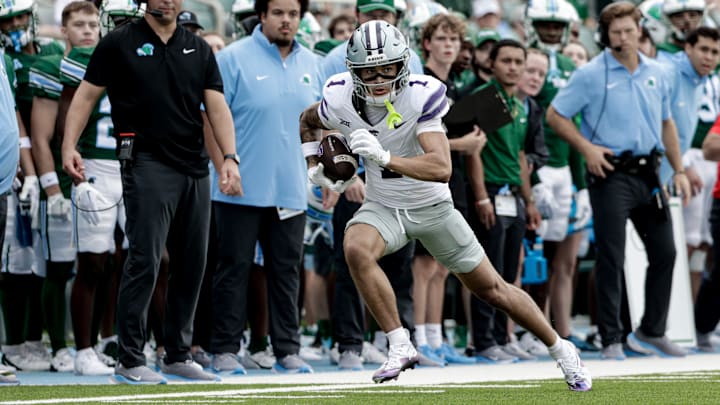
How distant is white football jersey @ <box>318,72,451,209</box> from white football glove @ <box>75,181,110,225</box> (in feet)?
5.55

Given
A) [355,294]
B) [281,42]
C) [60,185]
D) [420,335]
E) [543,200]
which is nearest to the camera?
[281,42]

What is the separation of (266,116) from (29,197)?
5.10 feet

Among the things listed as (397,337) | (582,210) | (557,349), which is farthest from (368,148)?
(582,210)

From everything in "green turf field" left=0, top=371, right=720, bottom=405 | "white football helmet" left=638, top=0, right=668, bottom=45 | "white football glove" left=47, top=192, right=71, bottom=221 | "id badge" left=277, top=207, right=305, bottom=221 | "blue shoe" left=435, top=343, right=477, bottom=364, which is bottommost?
"blue shoe" left=435, top=343, right=477, bottom=364

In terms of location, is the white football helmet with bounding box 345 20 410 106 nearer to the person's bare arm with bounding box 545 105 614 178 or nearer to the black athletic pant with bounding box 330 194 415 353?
the black athletic pant with bounding box 330 194 415 353

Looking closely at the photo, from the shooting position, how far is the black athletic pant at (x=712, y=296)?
452 inches

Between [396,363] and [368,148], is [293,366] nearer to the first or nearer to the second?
[396,363]

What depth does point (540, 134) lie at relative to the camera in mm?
10742

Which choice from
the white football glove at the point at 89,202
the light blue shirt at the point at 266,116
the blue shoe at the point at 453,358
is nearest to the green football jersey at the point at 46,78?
the white football glove at the point at 89,202

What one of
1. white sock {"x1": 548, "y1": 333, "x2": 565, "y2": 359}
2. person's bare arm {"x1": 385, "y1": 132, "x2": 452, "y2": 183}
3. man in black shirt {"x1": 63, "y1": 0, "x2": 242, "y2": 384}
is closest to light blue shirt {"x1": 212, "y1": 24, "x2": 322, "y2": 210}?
man in black shirt {"x1": 63, "y1": 0, "x2": 242, "y2": 384}

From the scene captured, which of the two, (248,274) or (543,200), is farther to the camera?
(543,200)

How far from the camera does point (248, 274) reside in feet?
29.7

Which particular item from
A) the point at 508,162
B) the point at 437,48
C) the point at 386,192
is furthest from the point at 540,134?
the point at 386,192

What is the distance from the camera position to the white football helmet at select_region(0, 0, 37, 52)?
925 centimetres
